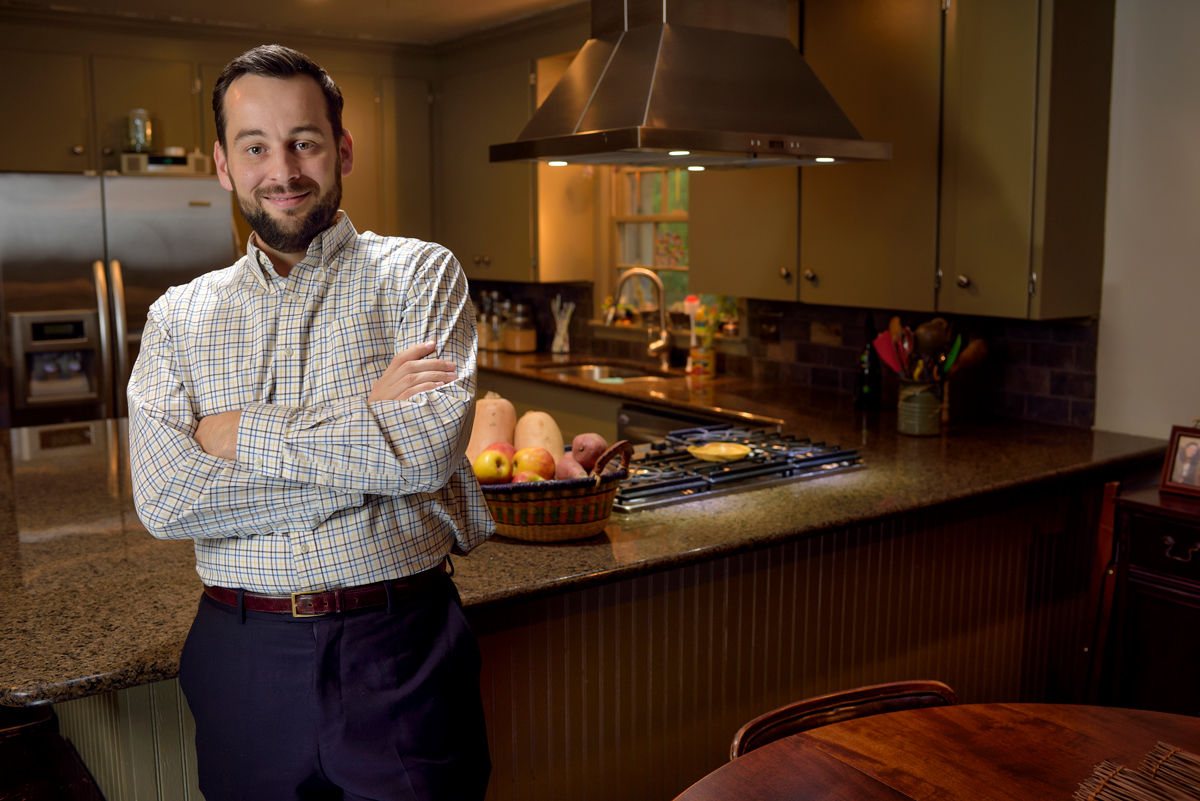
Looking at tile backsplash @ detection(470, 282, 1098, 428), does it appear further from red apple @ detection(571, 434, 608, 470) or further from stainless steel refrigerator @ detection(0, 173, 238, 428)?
stainless steel refrigerator @ detection(0, 173, 238, 428)

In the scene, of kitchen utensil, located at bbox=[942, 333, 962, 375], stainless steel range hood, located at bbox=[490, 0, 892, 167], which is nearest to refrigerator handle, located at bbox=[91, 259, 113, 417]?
stainless steel range hood, located at bbox=[490, 0, 892, 167]

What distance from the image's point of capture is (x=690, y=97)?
2.47 m

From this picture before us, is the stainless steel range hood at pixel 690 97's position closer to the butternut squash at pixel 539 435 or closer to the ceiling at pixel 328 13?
the butternut squash at pixel 539 435

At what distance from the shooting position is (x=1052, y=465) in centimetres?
267

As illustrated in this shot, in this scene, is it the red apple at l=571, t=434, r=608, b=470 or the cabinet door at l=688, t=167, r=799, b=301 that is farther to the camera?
the cabinet door at l=688, t=167, r=799, b=301

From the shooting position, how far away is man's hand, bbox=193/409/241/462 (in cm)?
137

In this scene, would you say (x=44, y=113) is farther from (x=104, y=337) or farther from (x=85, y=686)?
(x=85, y=686)

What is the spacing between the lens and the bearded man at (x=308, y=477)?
135cm

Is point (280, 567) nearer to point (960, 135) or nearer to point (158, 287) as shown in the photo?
point (960, 135)

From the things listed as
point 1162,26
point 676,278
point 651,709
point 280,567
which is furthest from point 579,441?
point 676,278

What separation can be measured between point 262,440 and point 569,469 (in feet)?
2.84

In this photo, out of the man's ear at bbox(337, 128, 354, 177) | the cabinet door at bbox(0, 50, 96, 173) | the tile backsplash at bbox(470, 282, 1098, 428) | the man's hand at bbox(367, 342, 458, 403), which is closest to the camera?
the man's hand at bbox(367, 342, 458, 403)

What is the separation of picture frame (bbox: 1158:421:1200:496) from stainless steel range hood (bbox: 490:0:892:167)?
40.5 inches

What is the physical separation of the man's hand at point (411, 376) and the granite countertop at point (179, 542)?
47 centimetres
